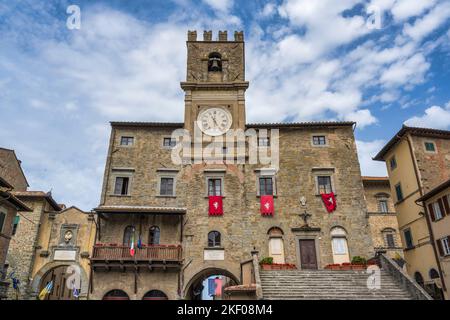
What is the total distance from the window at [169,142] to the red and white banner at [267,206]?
7.95 meters

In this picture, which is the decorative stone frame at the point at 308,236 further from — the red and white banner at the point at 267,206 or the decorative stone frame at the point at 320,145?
the decorative stone frame at the point at 320,145

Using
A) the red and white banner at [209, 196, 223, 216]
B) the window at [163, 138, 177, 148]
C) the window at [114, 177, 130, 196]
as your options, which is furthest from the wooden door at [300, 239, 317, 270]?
the window at [114, 177, 130, 196]

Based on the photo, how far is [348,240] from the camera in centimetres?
2286

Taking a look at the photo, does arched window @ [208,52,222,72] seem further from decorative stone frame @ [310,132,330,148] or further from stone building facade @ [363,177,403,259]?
stone building facade @ [363,177,403,259]

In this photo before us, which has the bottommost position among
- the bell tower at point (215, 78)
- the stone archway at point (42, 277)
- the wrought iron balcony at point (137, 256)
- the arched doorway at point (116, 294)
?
the arched doorway at point (116, 294)

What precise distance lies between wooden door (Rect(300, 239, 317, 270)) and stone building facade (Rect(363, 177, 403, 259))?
404 inches

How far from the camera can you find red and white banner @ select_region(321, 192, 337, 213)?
23609 millimetres

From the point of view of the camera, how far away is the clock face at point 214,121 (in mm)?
25688

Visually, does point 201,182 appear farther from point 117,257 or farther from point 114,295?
point 114,295

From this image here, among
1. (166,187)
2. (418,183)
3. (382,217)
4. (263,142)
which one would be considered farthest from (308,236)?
(382,217)

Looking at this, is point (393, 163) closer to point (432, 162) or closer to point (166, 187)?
point (432, 162)

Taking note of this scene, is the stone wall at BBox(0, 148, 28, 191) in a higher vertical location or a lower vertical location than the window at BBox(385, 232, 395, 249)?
higher

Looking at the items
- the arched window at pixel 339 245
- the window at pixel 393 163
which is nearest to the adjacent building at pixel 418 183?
the window at pixel 393 163
